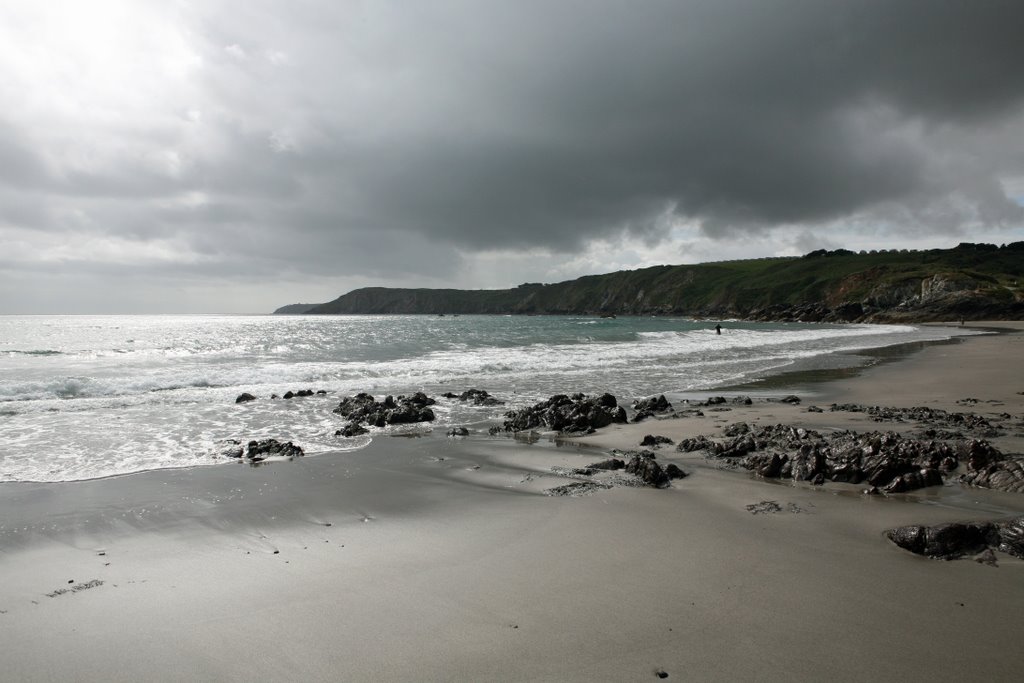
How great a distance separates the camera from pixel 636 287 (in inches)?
7544

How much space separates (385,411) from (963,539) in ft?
40.5

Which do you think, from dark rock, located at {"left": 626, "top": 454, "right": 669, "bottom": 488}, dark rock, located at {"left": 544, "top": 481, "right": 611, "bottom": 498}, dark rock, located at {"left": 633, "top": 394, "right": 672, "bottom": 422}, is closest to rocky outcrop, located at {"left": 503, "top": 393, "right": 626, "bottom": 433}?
dark rock, located at {"left": 633, "top": 394, "right": 672, "bottom": 422}

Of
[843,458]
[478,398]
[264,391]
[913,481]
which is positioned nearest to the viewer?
[913,481]

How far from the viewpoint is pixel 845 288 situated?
115 m

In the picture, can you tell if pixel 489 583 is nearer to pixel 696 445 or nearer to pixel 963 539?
pixel 963 539

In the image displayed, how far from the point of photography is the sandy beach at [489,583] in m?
3.62

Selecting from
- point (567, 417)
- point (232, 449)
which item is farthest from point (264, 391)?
point (567, 417)

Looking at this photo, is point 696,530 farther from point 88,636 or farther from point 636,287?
point 636,287

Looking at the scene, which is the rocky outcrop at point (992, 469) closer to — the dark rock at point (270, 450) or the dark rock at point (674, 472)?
the dark rock at point (674, 472)

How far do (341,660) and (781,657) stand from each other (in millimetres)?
3022

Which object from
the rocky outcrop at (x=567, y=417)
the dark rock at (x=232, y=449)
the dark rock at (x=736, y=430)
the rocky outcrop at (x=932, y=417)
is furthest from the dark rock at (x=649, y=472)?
the dark rock at (x=232, y=449)

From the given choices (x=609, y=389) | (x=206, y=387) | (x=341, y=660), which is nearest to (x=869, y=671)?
(x=341, y=660)

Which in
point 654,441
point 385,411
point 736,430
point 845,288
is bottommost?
→ point 654,441

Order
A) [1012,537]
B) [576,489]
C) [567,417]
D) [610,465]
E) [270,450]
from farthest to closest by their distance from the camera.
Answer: [567,417] < [270,450] < [610,465] < [576,489] < [1012,537]
